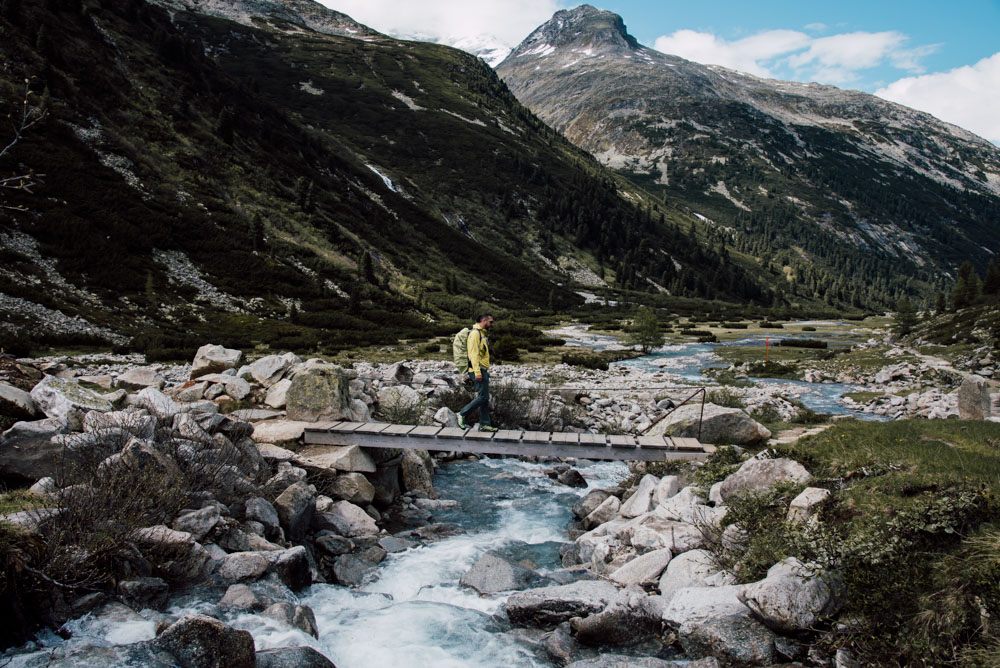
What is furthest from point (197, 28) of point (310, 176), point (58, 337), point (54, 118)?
point (58, 337)

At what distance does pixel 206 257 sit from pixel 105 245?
704cm

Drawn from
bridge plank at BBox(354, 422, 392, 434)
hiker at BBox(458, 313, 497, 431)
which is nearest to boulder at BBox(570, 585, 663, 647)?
hiker at BBox(458, 313, 497, 431)

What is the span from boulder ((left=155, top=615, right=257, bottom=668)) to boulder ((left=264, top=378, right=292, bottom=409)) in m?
8.55

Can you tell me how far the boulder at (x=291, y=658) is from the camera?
16.4 ft

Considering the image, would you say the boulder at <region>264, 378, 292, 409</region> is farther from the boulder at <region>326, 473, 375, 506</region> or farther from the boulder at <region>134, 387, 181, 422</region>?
the boulder at <region>134, 387, 181, 422</region>

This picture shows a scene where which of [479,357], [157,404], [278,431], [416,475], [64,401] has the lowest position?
[416,475]

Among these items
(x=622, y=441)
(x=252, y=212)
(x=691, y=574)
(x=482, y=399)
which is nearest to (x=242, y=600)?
(x=691, y=574)

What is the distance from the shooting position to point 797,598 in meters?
5.73

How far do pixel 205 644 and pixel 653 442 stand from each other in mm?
9415

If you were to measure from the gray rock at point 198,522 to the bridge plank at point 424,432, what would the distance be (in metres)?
4.73

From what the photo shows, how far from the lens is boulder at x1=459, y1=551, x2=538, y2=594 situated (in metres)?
7.98

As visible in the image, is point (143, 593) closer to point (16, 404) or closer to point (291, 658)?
point (291, 658)

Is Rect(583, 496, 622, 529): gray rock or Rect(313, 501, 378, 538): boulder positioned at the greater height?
Rect(583, 496, 622, 529): gray rock

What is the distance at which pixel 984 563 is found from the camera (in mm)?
4855
